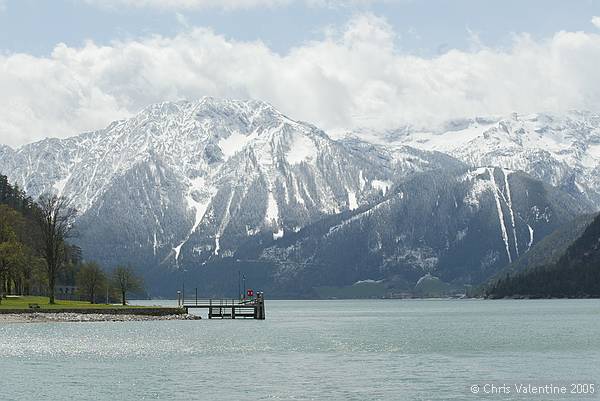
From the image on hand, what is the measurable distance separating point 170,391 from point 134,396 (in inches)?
126

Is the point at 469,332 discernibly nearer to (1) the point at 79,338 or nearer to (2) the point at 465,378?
(1) the point at 79,338

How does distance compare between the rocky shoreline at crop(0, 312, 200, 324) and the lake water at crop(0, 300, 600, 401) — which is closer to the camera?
the lake water at crop(0, 300, 600, 401)

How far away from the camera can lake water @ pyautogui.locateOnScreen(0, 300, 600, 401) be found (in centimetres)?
7631

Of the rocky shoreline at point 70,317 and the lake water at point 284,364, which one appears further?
the rocky shoreline at point 70,317

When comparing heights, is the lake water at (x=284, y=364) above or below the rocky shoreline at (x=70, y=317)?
below

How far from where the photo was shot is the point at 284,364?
9650cm

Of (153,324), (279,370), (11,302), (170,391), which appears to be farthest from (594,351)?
(11,302)

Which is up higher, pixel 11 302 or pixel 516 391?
pixel 11 302

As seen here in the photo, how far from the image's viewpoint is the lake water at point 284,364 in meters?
76.3

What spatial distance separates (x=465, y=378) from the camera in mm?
83750

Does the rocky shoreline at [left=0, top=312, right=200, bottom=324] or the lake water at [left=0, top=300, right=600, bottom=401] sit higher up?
the rocky shoreline at [left=0, top=312, right=200, bottom=324]

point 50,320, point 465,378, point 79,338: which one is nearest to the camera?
point 465,378

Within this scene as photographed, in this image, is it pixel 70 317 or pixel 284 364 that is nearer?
pixel 284 364

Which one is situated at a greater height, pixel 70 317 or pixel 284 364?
pixel 70 317
